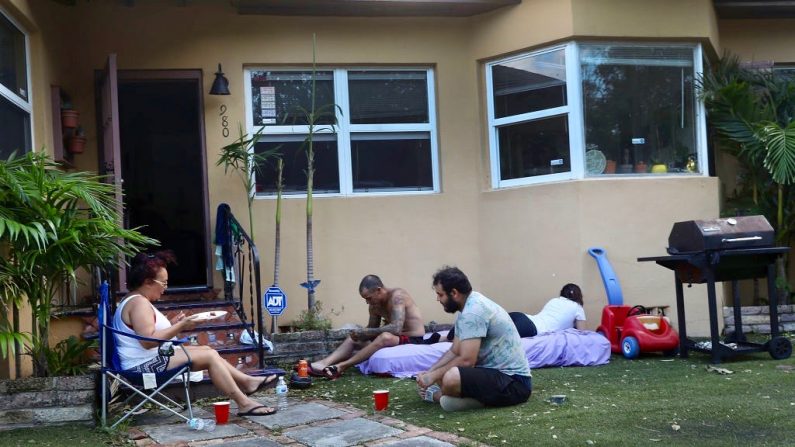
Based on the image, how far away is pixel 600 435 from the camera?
4930mm

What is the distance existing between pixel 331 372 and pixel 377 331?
56 centimetres

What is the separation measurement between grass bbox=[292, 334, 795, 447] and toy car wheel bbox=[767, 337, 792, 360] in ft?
0.25

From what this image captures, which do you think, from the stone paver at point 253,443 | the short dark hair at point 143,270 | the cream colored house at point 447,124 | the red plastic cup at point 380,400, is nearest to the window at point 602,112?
the cream colored house at point 447,124

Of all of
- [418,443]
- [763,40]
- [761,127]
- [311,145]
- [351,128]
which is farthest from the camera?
[763,40]

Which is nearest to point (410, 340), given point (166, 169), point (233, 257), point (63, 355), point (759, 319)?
point (233, 257)

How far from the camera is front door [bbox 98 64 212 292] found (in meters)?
10.8

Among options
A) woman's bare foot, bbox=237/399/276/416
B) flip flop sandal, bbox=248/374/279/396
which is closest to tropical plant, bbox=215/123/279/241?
flip flop sandal, bbox=248/374/279/396

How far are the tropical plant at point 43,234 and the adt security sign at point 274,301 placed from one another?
2411 millimetres

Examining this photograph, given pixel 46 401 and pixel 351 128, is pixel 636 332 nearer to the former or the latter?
pixel 351 128

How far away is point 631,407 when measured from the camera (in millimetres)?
5723

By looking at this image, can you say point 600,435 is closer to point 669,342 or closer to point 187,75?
point 669,342

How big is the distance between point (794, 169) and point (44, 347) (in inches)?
277

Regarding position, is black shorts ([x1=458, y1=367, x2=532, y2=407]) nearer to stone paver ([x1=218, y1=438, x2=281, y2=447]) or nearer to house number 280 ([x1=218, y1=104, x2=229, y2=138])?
stone paver ([x1=218, y1=438, x2=281, y2=447])

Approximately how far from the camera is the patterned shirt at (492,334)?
230 inches
